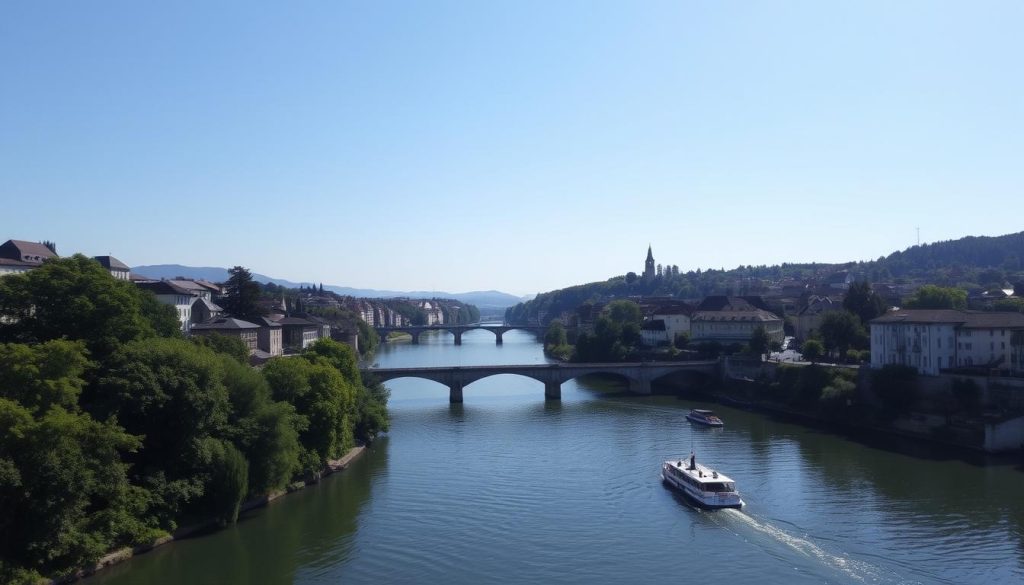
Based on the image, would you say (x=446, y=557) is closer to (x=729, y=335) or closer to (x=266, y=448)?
(x=266, y=448)

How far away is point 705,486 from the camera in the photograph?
80.9 ft

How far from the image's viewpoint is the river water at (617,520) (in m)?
19.4

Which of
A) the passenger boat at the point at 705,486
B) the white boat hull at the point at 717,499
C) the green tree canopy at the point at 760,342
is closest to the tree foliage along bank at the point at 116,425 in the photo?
the passenger boat at the point at 705,486

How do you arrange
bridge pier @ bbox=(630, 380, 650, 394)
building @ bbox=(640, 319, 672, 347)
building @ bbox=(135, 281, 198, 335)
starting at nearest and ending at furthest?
building @ bbox=(135, 281, 198, 335)
bridge pier @ bbox=(630, 380, 650, 394)
building @ bbox=(640, 319, 672, 347)

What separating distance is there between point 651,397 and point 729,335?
1607 cm

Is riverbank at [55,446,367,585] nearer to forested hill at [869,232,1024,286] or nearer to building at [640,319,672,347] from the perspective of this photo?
building at [640,319,672,347]

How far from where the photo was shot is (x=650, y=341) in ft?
237

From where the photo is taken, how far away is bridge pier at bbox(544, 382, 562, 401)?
51028 mm

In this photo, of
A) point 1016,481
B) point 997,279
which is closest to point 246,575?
point 1016,481

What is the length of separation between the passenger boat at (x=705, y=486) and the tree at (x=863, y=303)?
120 ft

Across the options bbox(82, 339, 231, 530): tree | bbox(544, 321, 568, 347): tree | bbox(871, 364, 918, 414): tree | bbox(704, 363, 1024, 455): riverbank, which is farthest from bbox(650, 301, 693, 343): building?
bbox(82, 339, 231, 530): tree

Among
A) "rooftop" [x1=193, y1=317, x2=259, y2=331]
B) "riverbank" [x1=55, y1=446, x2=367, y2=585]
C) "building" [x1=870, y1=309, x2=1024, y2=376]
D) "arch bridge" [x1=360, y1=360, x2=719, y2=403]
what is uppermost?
"rooftop" [x1=193, y1=317, x2=259, y2=331]

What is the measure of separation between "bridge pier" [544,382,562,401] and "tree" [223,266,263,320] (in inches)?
773

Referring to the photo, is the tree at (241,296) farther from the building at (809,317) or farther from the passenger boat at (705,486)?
the building at (809,317)
